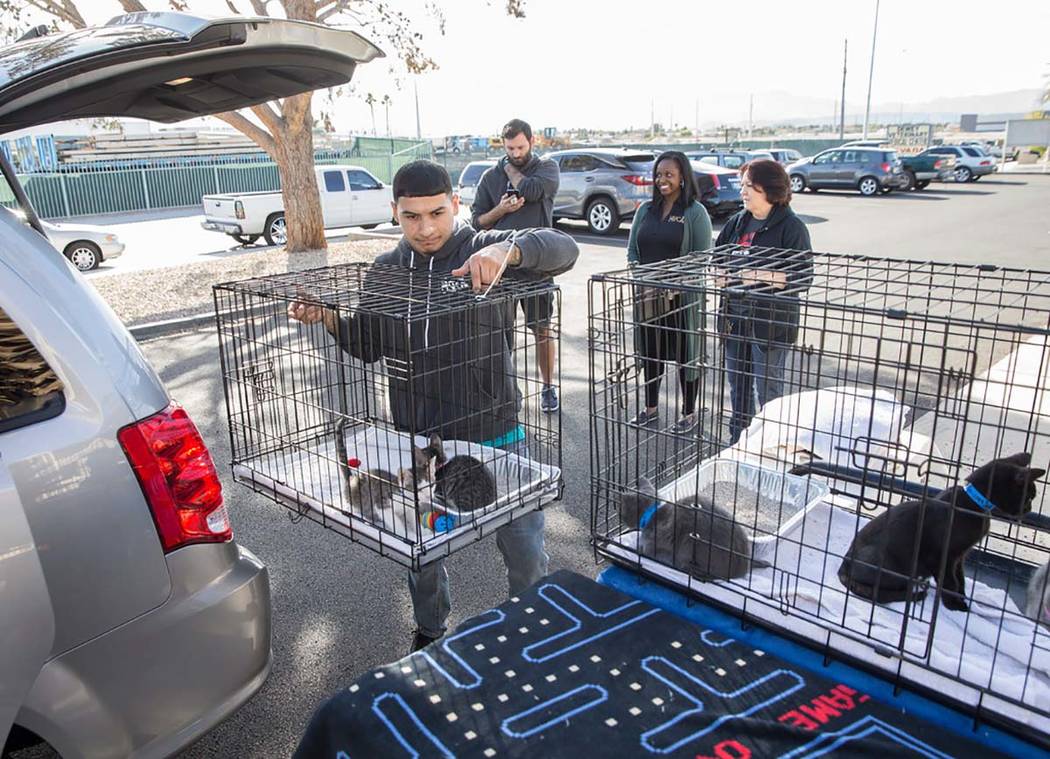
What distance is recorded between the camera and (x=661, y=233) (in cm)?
514

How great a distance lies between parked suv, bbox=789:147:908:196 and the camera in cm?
2439

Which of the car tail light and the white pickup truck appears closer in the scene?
the car tail light

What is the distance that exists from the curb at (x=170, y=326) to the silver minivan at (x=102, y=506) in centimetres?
667

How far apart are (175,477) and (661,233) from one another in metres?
3.83

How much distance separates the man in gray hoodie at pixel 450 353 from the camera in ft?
8.76

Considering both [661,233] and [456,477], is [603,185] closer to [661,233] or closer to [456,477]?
[661,233]

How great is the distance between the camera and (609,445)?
2.76 meters

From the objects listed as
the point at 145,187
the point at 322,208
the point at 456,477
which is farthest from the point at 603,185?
the point at 145,187

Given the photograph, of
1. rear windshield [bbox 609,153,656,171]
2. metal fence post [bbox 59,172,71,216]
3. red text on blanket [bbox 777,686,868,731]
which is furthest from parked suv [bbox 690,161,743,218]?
metal fence post [bbox 59,172,71,216]

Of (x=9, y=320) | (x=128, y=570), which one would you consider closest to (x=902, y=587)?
(x=128, y=570)

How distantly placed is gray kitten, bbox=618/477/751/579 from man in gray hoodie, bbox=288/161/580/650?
0.49 meters

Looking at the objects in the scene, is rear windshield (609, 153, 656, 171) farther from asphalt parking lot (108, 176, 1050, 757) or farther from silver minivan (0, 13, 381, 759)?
silver minivan (0, 13, 381, 759)

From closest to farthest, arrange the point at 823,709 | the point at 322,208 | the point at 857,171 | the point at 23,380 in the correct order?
the point at 823,709 < the point at 23,380 < the point at 322,208 < the point at 857,171

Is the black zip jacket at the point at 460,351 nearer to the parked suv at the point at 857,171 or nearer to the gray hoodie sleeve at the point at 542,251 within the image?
the gray hoodie sleeve at the point at 542,251
